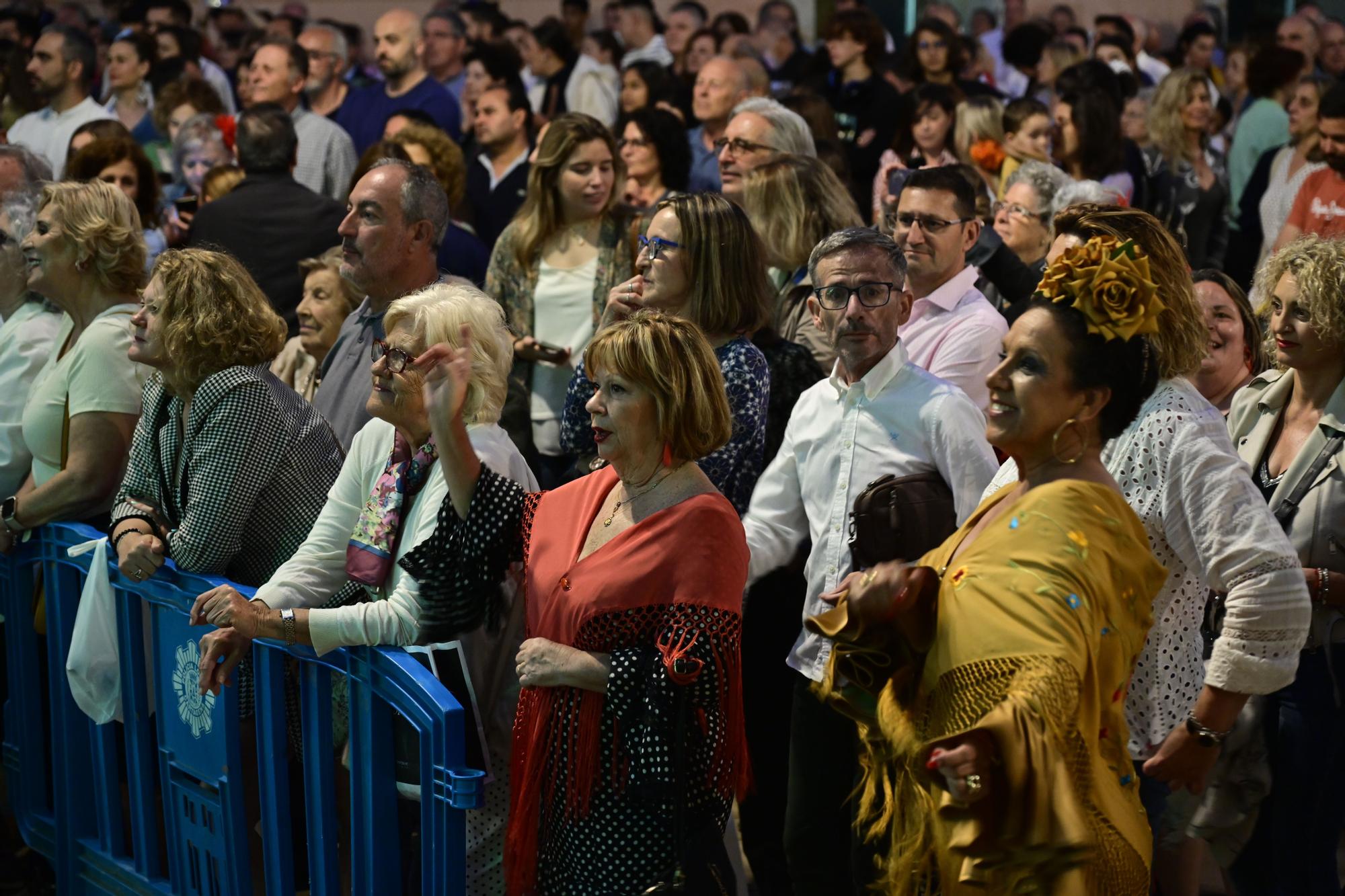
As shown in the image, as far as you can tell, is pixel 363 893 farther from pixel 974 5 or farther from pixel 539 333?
pixel 974 5

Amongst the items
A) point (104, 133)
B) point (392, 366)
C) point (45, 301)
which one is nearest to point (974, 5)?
point (104, 133)

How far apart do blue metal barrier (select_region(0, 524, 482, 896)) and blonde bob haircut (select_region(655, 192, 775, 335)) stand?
4.16 ft

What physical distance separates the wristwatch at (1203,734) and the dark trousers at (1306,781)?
803 millimetres

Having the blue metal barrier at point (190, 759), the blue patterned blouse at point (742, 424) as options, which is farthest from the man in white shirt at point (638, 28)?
the blue patterned blouse at point (742, 424)

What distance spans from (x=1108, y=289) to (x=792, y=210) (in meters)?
2.45

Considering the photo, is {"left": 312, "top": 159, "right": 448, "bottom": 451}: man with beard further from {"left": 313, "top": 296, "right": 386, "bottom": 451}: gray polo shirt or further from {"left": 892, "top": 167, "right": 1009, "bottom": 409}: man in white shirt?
{"left": 892, "top": 167, "right": 1009, "bottom": 409}: man in white shirt

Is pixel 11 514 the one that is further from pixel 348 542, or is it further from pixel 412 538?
pixel 412 538

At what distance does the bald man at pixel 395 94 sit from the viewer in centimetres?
936

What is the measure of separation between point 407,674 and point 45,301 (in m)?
2.61

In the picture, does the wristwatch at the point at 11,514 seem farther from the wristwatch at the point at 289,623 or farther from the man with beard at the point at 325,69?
the man with beard at the point at 325,69

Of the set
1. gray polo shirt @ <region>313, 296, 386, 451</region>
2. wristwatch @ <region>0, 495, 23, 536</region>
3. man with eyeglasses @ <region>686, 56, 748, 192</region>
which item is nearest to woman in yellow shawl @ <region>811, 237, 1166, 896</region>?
gray polo shirt @ <region>313, 296, 386, 451</region>

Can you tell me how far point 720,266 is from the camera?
414 centimetres

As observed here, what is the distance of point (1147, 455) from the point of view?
10.0 ft

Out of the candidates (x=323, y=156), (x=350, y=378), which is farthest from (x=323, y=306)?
(x=323, y=156)
